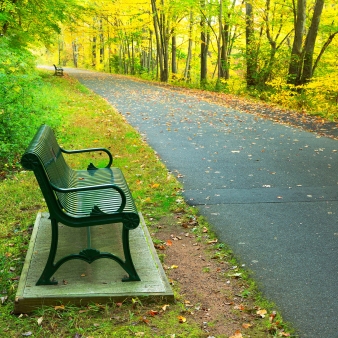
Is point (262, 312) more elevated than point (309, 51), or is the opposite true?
point (309, 51)

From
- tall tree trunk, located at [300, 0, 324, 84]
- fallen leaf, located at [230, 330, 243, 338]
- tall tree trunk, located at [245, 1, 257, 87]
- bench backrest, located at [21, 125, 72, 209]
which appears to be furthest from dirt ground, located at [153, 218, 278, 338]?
tall tree trunk, located at [245, 1, 257, 87]

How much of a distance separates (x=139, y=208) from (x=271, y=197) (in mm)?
1888

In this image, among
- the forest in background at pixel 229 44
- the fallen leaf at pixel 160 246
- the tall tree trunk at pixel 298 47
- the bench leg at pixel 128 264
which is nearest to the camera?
the bench leg at pixel 128 264

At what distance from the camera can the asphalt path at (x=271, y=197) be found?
369cm

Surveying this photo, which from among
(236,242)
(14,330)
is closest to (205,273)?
(236,242)

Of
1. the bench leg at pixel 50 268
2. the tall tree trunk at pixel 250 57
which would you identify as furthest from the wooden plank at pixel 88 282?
the tall tree trunk at pixel 250 57

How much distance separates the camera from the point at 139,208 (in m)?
5.66

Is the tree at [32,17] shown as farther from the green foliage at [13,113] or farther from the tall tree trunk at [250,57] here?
the green foliage at [13,113]

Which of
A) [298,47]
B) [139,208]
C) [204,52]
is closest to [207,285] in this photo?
[139,208]

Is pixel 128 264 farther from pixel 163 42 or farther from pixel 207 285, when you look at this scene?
pixel 163 42

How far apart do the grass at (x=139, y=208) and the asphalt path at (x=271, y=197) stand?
27cm

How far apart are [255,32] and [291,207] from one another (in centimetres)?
2009

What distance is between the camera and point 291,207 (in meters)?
5.64

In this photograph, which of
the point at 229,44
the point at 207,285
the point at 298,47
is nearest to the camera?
the point at 207,285
